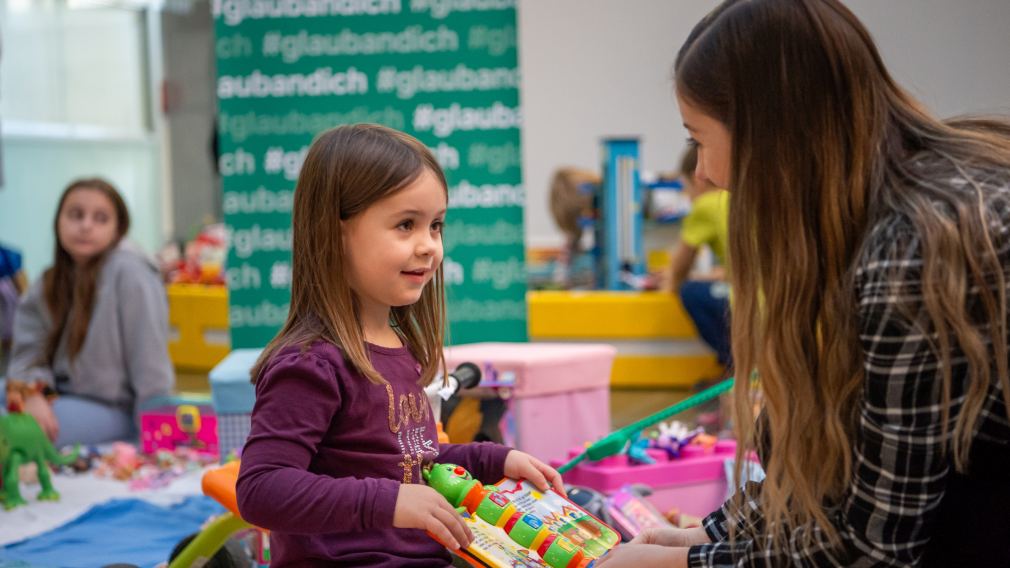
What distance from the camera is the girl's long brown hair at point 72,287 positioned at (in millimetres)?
3668

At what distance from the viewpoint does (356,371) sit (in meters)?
1.51

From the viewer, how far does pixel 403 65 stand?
3.39 m

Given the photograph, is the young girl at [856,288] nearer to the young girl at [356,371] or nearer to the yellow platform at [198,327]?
the young girl at [356,371]

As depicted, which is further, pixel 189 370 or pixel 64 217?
pixel 189 370

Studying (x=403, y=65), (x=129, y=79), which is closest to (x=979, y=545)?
(x=403, y=65)

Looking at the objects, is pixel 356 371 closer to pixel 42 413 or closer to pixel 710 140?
pixel 710 140

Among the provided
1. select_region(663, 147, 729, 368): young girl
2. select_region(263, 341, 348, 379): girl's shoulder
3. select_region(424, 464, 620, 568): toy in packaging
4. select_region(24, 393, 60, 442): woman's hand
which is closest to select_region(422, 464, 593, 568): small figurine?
select_region(424, 464, 620, 568): toy in packaging

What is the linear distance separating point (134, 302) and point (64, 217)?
1.21ft

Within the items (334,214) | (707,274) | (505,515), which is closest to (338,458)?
(505,515)

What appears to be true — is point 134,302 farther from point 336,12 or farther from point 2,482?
point 336,12

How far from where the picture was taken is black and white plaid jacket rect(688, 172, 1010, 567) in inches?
44.0

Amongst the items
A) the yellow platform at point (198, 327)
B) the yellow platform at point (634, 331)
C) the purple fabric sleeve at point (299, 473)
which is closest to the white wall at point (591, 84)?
the yellow platform at point (634, 331)

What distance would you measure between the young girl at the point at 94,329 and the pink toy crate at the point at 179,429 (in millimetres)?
143

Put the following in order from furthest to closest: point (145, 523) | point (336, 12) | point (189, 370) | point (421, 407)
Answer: point (189, 370), point (336, 12), point (145, 523), point (421, 407)
